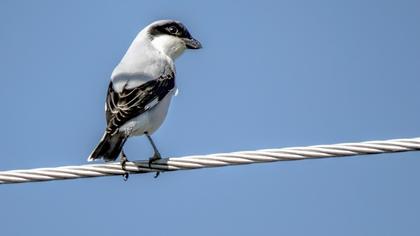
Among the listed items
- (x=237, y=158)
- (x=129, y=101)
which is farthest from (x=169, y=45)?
(x=237, y=158)

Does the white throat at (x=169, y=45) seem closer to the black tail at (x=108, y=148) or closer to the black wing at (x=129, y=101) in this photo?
the black wing at (x=129, y=101)

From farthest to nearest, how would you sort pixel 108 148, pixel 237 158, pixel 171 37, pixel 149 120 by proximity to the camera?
1. pixel 171 37
2. pixel 149 120
3. pixel 108 148
4. pixel 237 158

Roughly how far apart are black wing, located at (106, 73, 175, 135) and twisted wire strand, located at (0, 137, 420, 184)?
1148 millimetres

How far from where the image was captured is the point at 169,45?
8539 millimetres

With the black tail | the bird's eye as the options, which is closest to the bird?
the black tail

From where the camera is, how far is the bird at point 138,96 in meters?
6.71

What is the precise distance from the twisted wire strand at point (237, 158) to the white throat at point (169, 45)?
119 inches

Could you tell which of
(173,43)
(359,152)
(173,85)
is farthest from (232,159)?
(173,43)

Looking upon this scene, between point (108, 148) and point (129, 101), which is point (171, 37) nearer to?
point (129, 101)

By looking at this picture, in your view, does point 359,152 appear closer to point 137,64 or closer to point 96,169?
point 96,169

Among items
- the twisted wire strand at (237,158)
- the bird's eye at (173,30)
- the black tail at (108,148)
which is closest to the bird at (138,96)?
the black tail at (108,148)

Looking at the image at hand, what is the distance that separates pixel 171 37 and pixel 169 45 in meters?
0.14

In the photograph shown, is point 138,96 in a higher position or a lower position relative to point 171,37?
lower

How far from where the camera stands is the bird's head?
8.54 m
